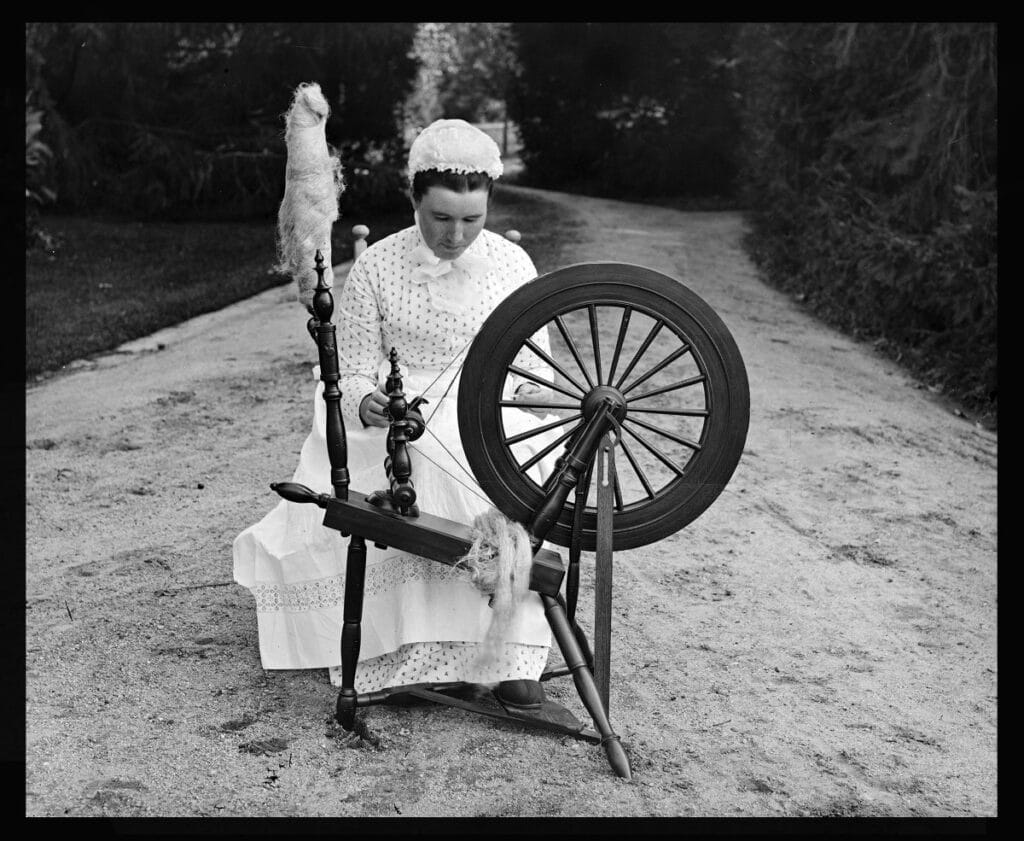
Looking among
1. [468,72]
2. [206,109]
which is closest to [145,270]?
[206,109]

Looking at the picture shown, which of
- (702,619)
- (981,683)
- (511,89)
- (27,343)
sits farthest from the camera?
(511,89)

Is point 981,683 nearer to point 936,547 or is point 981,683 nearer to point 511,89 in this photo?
point 936,547

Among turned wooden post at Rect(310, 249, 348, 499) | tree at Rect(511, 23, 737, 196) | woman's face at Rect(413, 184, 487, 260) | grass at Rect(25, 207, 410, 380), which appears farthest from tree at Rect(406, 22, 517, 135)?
turned wooden post at Rect(310, 249, 348, 499)

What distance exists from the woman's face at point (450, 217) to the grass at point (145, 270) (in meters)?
4.90

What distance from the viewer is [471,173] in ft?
9.02

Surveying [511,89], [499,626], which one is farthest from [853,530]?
[511,89]

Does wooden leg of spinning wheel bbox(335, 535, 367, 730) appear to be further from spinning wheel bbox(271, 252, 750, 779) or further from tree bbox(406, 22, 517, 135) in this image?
tree bbox(406, 22, 517, 135)

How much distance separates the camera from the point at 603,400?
8.74 ft

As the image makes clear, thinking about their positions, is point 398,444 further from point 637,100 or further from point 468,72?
point 468,72

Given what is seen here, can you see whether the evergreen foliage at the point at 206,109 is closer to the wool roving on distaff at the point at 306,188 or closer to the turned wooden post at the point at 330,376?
the wool roving on distaff at the point at 306,188

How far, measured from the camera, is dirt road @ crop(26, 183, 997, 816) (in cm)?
278

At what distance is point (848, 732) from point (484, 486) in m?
1.29

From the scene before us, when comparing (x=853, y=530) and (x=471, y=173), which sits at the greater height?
(x=471, y=173)

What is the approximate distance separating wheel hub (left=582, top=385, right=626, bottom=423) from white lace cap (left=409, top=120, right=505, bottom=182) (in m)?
0.60
